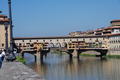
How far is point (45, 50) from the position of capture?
7188 cm

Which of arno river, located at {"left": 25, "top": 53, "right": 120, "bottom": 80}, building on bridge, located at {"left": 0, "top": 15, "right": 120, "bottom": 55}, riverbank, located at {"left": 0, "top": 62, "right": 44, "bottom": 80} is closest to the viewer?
riverbank, located at {"left": 0, "top": 62, "right": 44, "bottom": 80}

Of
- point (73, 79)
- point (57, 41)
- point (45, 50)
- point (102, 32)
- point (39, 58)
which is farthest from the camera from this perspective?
point (102, 32)

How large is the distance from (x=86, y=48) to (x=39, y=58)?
37.1ft

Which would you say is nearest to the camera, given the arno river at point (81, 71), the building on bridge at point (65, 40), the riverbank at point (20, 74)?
the riverbank at point (20, 74)

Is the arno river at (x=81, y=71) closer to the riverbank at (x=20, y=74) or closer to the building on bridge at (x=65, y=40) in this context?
the riverbank at (x=20, y=74)

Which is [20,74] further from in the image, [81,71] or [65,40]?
[65,40]

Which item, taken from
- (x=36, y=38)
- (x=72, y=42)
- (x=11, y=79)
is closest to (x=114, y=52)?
(x=72, y=42)

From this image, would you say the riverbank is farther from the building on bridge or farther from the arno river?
the building on bridge

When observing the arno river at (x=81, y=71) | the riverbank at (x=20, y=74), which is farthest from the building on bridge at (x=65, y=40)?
the riverbank at (x=20, y=74)

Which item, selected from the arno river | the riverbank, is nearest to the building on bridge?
the arno river

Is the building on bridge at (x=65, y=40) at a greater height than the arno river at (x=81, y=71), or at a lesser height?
greater

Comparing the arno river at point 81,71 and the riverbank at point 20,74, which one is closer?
the riverbank at point 20,74

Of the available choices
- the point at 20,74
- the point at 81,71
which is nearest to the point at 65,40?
the point at 81,71

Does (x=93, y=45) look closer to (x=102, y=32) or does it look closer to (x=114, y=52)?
(x=114, y=52)
